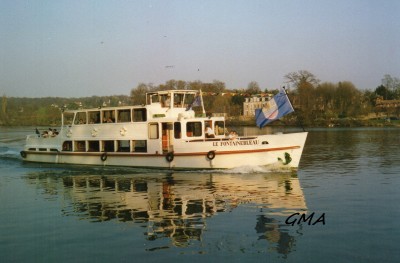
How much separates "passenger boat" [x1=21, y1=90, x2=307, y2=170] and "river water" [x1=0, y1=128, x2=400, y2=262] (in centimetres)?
88

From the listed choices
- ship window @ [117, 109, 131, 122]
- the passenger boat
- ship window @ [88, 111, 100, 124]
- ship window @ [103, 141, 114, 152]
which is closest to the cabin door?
the passenger boat

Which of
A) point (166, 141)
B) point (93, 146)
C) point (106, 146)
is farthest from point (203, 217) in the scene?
point (93, 146)

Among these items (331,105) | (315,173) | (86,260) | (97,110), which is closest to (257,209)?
(86,260)

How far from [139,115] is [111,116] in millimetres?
2566

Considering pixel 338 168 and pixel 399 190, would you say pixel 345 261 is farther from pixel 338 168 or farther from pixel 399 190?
pixel 338 168

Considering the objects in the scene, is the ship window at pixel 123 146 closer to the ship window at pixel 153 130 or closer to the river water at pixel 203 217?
the ship window at pixel 153 130

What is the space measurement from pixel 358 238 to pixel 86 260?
7844 millimetres

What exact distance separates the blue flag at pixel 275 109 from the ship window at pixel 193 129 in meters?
3.98

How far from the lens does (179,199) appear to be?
65.7ft

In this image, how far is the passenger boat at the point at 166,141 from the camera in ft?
87.7

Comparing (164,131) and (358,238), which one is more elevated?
(164,131)

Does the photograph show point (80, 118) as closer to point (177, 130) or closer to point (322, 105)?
point (177, 130)

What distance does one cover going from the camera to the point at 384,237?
13727 millimetres

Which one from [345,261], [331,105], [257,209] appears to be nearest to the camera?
[345,261]
